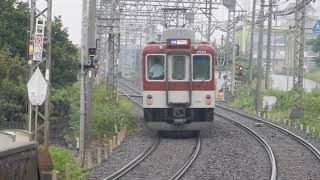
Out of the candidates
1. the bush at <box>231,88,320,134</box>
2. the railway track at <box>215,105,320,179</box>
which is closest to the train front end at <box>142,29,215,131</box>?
the railway track at <box>215,105,320,179</box>

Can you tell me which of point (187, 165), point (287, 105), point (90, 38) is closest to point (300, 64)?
point (287, 105)

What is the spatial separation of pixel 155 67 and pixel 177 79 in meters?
0.74

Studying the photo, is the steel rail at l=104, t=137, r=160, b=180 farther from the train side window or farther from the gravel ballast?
the train side window

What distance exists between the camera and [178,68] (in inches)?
760

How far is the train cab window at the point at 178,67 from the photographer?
19250 millimetres

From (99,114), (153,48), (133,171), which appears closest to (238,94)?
(99,114)

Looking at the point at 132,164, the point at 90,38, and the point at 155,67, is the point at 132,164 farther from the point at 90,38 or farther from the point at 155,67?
the point at 155,67

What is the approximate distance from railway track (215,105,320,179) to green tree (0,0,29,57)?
9763 millimetres

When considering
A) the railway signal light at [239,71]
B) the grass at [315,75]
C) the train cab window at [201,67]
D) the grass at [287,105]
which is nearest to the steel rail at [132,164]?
the train cab window at [201,67]

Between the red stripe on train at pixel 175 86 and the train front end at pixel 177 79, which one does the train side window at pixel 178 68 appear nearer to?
the train front end at pixel 177 79

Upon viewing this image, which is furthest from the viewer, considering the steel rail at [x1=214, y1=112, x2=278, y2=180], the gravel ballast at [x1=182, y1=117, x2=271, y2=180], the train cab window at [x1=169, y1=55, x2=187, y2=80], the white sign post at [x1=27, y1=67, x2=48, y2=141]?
the train cab window at [x1=169, y1=55, x2=187, y2=80]

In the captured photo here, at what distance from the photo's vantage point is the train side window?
19250 mm

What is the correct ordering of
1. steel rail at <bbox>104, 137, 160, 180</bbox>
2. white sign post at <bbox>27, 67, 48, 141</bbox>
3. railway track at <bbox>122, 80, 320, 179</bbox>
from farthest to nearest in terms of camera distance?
1. railway track at <bbox>122, 80, 320, 179</bbox>
2. white sign post at <bbox>27, 67, 48, 141</bbox>
3. steel rail at <bbox>104, 137, 160, 180</bbox>

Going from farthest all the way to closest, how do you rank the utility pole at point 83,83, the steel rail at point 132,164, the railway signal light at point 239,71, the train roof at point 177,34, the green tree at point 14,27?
the railway signal light at point 239,71 < the green tree at point 14,27 < the train roof at point 177,34 < the utility pole at point 83,83 < the steel rail at point 132,164
